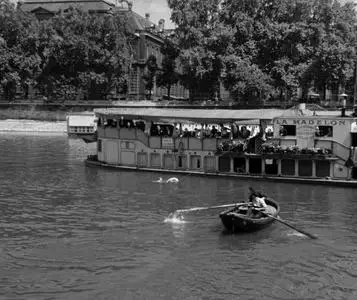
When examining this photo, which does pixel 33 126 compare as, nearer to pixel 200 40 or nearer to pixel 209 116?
pixel 200 40

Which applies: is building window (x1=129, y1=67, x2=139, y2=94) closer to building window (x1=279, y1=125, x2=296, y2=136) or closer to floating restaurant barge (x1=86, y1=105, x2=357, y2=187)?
floating restaurant barge (x1=86, y1=105, x2=357, y2=187)

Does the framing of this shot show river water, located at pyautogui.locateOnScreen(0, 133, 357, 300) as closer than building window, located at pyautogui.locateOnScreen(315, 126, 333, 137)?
Yes

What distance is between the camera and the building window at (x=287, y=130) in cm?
3934

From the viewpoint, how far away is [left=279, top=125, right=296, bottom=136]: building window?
39.3m

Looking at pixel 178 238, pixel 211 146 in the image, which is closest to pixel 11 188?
pixel 211 146

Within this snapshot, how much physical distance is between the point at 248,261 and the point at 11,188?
65.0 ft

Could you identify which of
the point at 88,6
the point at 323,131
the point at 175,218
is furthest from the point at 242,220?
the point at 88,6

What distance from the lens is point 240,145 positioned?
40.7 metres

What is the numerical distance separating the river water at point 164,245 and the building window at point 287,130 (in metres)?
3.34

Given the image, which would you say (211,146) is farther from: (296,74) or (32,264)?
(296,74)

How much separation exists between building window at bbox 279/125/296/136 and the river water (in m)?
3.34

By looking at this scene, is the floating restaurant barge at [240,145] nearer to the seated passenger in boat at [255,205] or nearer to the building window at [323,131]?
the building window at [323,131]

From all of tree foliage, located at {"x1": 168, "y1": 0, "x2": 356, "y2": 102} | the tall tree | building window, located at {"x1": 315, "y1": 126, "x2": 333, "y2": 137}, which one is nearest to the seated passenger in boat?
building window, located at {"x1": 315, "y1": 126, "x2": 333, "y2": 137}

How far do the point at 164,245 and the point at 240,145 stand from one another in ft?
58.0
